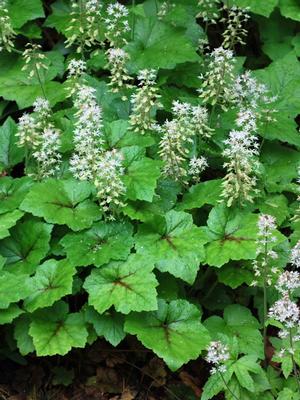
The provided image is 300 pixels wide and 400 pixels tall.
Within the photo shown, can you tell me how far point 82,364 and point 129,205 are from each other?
1.24m

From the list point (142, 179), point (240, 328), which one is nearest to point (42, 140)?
point (142, 179)

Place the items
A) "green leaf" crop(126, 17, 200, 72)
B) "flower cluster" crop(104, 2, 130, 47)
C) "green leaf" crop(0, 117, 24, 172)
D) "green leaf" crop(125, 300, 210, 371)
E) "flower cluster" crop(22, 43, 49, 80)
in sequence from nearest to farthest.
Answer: "green leaf" crop(125, 300, 210, 371)
"flower cluster" crop(22, 43, 49, 80)
"green leaf" crop(0, 117, 24, 172)
"flower cluster" crop(104, 2, 130, 47)
"green leaf" crop(126, 17, 200, 72)

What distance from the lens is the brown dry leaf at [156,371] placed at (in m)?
4.41

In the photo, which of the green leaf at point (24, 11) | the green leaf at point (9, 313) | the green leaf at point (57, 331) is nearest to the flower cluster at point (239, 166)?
the green leaf at point (57, 331)

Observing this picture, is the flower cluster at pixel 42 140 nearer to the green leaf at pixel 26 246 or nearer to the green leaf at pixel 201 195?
the green leaf at pixel 26 246

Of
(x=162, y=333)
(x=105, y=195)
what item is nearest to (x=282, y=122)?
(x=105, y=195)

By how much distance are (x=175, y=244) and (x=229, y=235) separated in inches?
16.2

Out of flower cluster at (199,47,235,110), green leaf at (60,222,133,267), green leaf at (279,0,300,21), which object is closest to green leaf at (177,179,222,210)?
green leaf at (60,222,133,267)

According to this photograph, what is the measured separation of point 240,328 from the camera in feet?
14.1

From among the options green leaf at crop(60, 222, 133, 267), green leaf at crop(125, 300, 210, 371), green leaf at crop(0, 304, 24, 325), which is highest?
green leaf at crop(60, 222, 133, 267)

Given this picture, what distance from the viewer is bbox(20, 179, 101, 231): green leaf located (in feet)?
14.0

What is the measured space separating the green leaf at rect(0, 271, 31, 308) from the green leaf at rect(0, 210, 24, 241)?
296mm

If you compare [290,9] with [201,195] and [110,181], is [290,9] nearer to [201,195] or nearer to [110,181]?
[201,195]

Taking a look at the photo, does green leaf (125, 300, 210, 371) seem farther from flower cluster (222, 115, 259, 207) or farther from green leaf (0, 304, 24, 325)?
flower cluster (222, 115, 259, 207)
